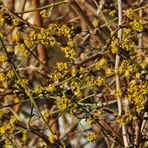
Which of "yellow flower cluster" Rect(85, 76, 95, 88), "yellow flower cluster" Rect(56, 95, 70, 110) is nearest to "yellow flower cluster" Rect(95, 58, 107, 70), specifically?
"yellow flower cluster" Rect(85, 76, 95, 88)

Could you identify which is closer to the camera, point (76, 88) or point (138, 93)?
point (138, 93)

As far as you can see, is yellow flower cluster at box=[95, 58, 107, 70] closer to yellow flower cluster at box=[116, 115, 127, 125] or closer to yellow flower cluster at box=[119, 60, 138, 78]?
yellow flower cluster at box=[119, 60, 138, 78]

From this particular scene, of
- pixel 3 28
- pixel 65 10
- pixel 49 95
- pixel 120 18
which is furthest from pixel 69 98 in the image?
pixel 65 10

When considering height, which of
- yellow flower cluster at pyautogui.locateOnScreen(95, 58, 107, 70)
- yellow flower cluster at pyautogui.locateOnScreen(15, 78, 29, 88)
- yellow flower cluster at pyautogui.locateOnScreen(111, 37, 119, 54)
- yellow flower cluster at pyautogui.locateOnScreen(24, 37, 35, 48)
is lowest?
yellow flower cluster at pyautogui.locateOnScreen(15, 78, 29, 88)

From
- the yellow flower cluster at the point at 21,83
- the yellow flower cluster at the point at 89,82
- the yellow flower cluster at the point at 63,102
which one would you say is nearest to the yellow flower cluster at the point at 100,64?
the yellow flower cluster at the point at 89,82

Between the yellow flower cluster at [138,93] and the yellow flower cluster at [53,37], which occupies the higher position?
the yellow flower cluster at [53,37]

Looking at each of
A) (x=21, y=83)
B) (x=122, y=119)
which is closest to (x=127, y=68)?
(x=122, y=119)

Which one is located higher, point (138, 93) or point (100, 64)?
point (100, 64)

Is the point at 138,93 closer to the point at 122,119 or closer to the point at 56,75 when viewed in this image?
the point at 122,119

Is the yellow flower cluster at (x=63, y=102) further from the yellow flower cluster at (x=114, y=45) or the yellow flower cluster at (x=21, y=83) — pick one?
the yellow flower cluster at (x=114, y=45)

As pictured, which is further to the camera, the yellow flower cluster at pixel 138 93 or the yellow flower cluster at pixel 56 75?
the yellow flower cluster at pixel 56 75

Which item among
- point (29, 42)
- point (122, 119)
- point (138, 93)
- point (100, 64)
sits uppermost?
point (29, 42)

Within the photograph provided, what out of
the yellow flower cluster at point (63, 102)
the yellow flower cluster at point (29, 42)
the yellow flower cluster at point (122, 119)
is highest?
the yellow flower cluster at point (29, 42)

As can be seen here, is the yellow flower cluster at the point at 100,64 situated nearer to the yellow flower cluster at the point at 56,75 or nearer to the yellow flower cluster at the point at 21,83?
the yellow flower cluster at the point at 56,75
